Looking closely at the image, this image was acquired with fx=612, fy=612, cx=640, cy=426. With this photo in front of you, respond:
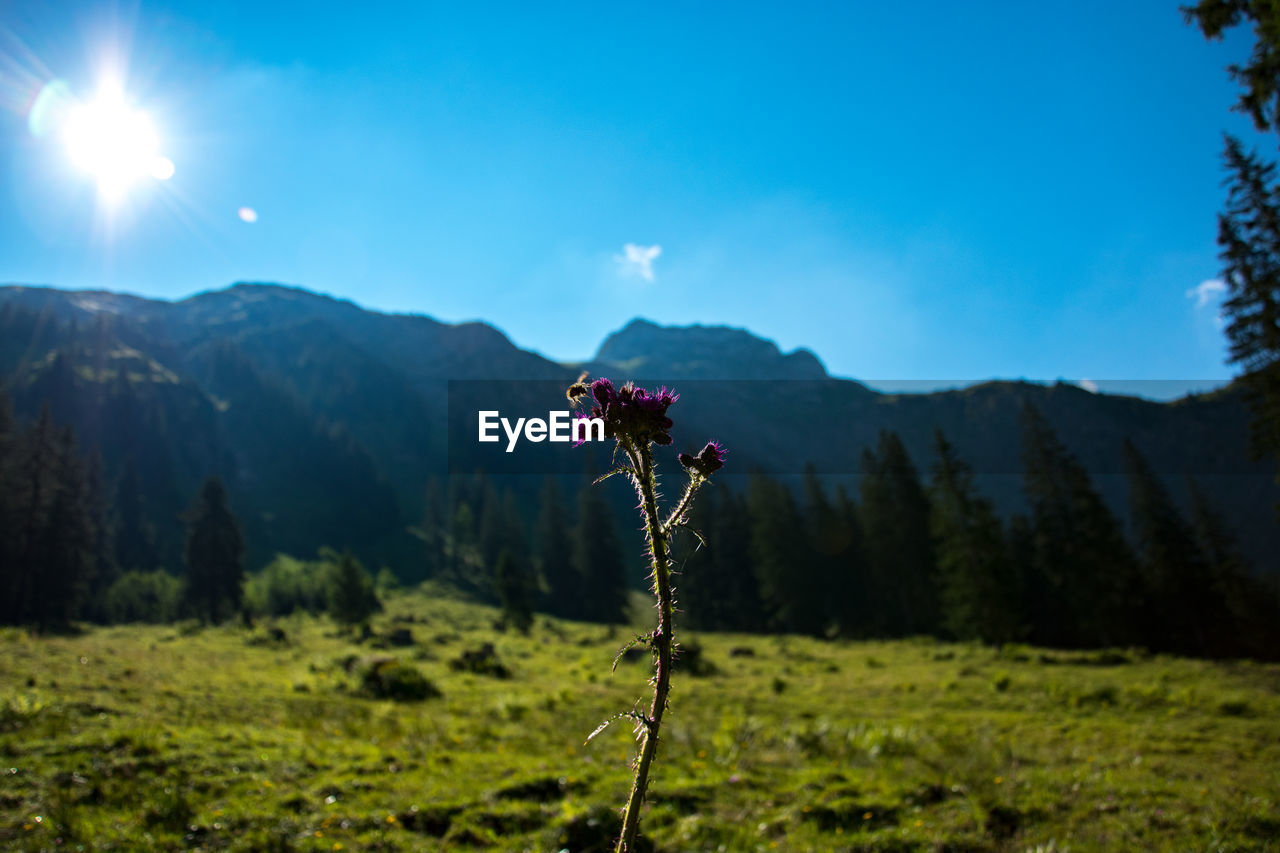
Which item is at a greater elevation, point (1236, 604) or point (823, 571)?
point (1236, 604)

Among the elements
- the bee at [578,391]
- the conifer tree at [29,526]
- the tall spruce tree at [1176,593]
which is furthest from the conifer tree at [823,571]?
the conifer tree at [29,526]

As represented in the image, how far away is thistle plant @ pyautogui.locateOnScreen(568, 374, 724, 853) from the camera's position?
1.10 meters

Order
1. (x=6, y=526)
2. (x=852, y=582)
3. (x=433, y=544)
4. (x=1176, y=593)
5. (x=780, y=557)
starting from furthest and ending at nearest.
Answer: (x=433, y=544)
(x=780, y=557)
(x=852, y=582)
(x=6, y=526)
(x=1176, y=593)

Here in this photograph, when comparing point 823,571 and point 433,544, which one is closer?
point 823,571

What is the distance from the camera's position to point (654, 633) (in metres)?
1.25

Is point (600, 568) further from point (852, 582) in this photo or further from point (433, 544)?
point (433, 544)

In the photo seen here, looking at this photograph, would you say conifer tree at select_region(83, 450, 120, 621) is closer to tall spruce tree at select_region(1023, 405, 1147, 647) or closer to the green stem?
the green stem

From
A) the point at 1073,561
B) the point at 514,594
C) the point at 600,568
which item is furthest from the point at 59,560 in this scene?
the point at 1073,561

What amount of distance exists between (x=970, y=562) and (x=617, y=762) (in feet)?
104

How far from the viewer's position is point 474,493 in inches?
3834

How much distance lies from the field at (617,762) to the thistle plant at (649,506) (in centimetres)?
136

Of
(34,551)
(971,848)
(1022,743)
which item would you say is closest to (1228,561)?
(1022,743)

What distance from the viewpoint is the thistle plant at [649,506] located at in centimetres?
110

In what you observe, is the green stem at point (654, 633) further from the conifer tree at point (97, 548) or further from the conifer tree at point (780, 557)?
the conifer tree at point (97, 548)
